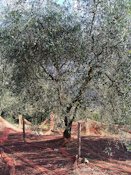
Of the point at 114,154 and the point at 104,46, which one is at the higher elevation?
the point at 104,46

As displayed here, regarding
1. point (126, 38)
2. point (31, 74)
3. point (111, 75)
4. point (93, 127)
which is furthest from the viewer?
point (93, 127)

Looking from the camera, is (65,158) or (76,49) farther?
(65,158)

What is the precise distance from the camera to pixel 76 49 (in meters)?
13.3

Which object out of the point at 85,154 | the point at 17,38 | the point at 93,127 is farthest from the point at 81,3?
Result: the point at 93,127

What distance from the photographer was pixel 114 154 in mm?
16297

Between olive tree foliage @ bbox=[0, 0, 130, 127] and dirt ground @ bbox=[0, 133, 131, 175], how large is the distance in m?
1.91

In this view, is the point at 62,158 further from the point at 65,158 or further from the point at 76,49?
the point at 76,49

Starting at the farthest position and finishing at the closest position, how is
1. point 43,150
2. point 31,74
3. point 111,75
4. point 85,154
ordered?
point 43,150
point 85,154
point 31,74
point 111,75

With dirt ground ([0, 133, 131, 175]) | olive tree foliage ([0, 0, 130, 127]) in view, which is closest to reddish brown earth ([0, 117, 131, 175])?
dirt ground ([0, 133, 131, 175])

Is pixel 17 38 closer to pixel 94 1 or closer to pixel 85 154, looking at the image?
pixel 94 1

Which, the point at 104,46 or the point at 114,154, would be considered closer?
the point at 104,46

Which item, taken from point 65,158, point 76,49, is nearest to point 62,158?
point 65,158

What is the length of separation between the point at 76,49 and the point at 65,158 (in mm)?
4487

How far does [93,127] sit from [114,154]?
7516 millimetres
